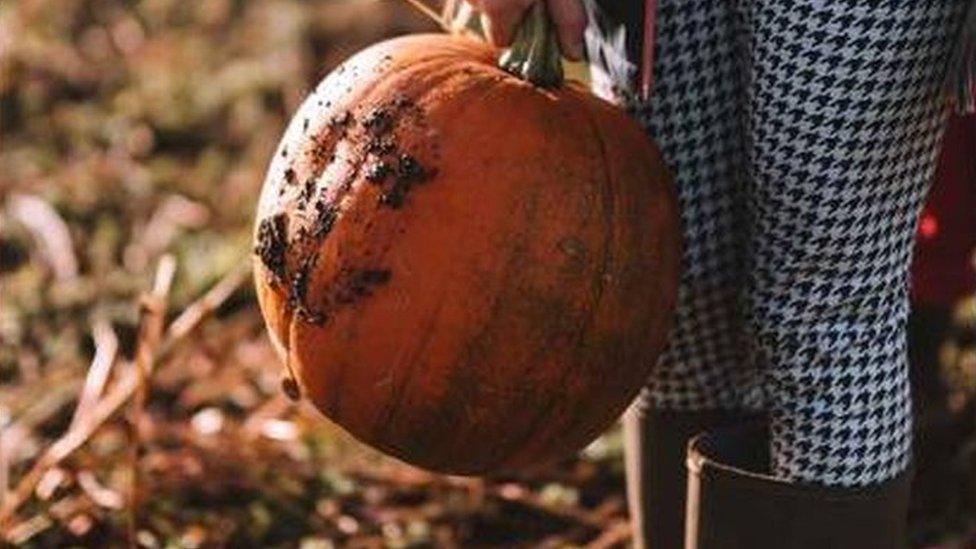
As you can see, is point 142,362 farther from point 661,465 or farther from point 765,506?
point 765,506

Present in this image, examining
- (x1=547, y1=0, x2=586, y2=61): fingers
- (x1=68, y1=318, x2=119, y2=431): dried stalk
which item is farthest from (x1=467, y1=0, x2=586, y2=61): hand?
(x1=68, y1=318, x2=119, y2=431): dried stalk

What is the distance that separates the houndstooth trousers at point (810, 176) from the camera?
6.63 ft

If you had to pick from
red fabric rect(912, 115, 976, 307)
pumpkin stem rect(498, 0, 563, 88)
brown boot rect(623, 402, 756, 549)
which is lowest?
brown boot rect(623, 402, 756, 549)

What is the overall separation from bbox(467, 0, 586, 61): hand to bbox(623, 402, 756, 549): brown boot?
529 mm

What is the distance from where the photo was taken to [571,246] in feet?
7.09

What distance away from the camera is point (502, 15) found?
2.23 meters

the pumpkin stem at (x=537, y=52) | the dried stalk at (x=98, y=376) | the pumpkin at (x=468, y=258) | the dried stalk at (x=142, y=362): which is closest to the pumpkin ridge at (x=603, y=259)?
the pumpkin at (x=468, y=258)

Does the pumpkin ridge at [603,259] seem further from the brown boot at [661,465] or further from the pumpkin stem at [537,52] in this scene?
the brown boot at [661,465]

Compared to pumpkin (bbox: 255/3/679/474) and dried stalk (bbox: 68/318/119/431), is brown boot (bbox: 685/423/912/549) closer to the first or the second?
pumpkin (bbox: 255/3/679/474)

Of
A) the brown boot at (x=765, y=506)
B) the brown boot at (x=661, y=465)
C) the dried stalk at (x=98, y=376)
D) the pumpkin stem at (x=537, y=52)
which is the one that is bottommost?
the dried stalk at (x=98, y=376)

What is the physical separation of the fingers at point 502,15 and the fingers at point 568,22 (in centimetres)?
3

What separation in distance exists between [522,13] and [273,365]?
182cm

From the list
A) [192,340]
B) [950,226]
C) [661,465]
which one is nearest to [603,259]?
[661,465]

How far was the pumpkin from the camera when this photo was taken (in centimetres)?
214
